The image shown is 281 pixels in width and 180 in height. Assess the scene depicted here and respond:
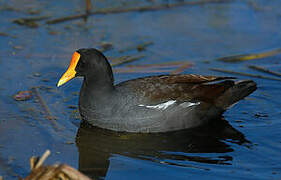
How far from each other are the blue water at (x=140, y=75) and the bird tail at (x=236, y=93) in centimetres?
26

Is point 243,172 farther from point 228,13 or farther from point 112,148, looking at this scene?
point 228,13

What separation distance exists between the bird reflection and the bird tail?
0.28m

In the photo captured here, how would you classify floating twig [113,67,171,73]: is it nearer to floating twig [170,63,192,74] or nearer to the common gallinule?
floating twig [170,63,192,74]

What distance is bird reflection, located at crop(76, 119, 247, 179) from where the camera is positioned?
17.4 ft

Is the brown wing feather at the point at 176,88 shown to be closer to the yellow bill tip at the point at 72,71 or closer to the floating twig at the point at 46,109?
the yellow bill tip at the point at 72,71

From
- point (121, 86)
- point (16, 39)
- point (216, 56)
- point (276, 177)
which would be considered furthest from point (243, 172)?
point (16, 39)

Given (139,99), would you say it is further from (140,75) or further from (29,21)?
(29,21)

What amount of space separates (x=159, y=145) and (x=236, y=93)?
1.24 meters

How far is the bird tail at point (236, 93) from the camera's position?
20.4 feet

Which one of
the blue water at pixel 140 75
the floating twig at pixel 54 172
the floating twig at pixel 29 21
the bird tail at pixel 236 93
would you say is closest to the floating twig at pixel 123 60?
the blue water at pixel 140 75

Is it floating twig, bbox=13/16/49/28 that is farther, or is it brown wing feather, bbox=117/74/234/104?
floating twig, bbox=13/16/49/28

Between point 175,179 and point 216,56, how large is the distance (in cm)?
364

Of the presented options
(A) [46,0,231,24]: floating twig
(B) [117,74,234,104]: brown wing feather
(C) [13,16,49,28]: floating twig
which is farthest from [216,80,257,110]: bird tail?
(C) [13,16,49,28]: floating twig

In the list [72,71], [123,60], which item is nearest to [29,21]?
[123,60]
